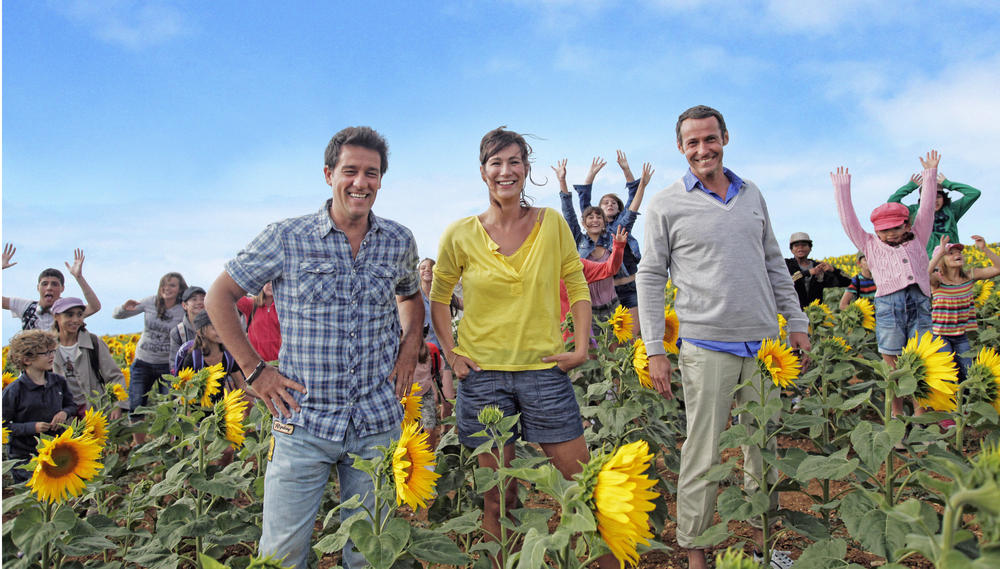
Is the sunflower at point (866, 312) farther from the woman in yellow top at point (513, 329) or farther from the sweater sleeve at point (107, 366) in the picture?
the sweater sleeve at point (107, 366)

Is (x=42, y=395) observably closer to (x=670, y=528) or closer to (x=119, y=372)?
(x=119, y=372)

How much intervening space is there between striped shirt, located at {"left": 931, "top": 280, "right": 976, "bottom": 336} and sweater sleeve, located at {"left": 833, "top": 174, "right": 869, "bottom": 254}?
0.92m

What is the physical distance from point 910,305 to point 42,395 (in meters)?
6.48

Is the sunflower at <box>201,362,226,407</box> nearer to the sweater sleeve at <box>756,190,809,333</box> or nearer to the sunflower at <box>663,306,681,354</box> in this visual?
the sunflower at <box>663,306,681,354</box>

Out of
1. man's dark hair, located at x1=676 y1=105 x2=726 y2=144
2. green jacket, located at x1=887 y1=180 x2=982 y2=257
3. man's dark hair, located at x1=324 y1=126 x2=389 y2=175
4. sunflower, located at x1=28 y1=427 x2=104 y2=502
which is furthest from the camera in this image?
green jacket, located at x1=887 y1=180 x2=982 y2=257

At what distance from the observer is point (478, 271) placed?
2.55 meters

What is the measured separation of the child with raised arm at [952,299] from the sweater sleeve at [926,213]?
0.28 meters

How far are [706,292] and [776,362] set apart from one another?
403mm

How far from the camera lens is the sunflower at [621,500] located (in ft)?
3.88

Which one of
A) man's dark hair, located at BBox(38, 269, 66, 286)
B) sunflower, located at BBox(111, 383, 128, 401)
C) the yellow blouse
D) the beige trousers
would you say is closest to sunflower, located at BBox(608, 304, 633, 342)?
the beige trousers

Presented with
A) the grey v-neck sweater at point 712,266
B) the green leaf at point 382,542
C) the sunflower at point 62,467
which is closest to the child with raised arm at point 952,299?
the grey v-neck sweater at point 712,266

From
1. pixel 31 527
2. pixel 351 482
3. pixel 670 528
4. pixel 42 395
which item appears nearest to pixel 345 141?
pixel 351 482

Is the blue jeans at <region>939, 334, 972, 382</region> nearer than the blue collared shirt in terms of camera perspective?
No

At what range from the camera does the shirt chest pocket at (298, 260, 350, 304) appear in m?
2.15
